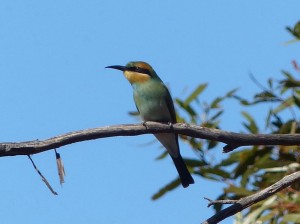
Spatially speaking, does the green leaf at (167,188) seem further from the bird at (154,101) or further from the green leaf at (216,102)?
the green leaf at (216,102)

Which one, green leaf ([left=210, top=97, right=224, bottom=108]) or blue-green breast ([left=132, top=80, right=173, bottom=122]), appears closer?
green leaf ([left=210, top=97, right=224, bottom=108])

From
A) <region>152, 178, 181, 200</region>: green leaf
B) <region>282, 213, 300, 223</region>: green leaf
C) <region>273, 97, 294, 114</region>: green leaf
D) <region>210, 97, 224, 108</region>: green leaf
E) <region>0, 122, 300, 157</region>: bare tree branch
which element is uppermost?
<region>0, 122, 300, 157</region>: bare tree branch

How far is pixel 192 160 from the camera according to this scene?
3.98 m

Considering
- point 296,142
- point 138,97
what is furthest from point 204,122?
point 296,142

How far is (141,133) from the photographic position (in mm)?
2826

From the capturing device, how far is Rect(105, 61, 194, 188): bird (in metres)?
4.20

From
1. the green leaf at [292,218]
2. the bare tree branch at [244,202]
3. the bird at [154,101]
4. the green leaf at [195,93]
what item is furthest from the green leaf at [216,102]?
the bare tree branch at [244,202]

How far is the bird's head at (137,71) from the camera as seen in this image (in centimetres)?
449

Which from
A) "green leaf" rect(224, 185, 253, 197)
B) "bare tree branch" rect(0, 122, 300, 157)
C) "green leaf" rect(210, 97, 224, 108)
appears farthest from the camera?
"green leaf" rect(210, 97, 224, 108)

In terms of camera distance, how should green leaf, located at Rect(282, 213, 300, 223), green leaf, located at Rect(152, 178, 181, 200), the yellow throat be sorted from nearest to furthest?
1. green leaf, located at Rect(282, 213, 300, 223)
2. green leaf, located at Rect(152, 178, 181, 200)
3. the yellow throat

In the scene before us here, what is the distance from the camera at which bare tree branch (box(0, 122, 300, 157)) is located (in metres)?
2.61

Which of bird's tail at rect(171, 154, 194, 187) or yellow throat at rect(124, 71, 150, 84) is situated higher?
yellow throat at rect(124, 71, 150, 84)

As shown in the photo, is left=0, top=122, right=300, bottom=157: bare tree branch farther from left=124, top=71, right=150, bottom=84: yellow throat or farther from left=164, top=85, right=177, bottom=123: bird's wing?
left=124, top=71, right=150, bottom=84: yellow throat

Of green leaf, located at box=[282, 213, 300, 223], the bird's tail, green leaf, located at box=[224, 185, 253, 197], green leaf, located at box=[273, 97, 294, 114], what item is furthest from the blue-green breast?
green leaf, located at box=[282, 213, 300, 223]
